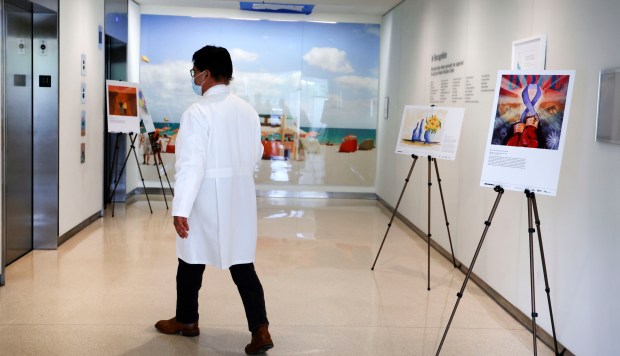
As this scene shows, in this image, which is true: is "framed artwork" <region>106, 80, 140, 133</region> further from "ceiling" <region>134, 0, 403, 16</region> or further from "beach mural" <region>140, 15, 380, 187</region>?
"beach mural" <region>140, 15, 380, 187</region>

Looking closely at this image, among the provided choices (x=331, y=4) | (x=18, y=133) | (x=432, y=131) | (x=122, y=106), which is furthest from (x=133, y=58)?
(x=432, y=131)

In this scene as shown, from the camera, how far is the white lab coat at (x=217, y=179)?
4.32 meters

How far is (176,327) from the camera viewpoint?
500 cm

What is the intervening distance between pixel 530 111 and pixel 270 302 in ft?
8.73

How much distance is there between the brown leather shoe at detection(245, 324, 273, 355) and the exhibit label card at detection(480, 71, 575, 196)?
167cm

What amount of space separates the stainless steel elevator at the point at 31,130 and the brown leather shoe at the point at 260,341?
347 cm

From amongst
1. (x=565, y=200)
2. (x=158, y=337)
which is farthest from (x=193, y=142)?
(x=565, y=200)

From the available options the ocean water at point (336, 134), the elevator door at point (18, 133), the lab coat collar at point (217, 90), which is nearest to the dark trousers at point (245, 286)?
the lab coat collar at point (217, 90)

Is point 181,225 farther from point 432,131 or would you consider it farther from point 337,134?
point 337,134

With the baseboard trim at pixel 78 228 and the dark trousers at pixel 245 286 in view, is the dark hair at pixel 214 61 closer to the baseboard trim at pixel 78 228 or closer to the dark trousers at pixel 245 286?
the dark trousers at pixel 245 286

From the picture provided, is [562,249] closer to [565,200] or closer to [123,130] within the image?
[565,200]

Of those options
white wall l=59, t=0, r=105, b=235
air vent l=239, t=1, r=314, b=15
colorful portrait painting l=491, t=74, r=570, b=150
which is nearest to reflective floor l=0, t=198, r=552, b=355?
white wall l=59, t=0, r=105, b=235

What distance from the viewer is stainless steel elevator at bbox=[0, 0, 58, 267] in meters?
7.07

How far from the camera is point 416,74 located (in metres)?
10.1
